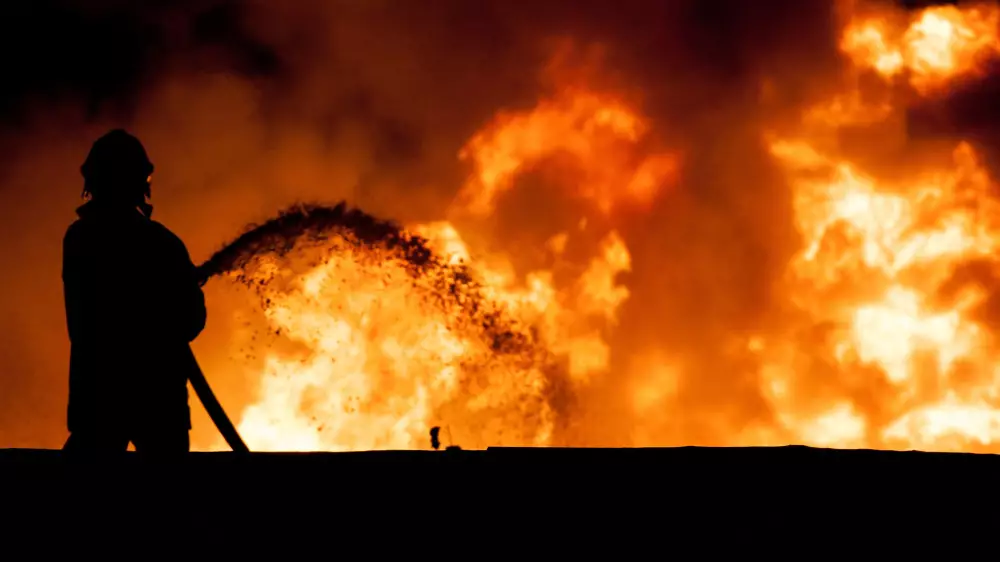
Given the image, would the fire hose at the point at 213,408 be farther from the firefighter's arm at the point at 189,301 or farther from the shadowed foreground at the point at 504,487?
the shadowed foreground at the point at 504,487

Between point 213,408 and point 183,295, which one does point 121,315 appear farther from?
point 213,408

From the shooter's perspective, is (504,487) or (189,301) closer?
(504,487)

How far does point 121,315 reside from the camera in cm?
463

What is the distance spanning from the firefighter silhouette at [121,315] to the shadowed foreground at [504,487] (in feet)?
2.55

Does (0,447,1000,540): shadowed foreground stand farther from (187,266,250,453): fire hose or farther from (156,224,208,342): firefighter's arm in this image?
(156,224,208,342): firefighter's arm

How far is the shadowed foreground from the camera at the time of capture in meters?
3.46

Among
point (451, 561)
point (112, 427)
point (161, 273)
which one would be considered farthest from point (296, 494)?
point (161, 273)

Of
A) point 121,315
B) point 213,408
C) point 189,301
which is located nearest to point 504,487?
point 213,408

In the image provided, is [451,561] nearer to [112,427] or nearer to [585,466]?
[585,466]

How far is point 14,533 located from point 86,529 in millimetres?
323

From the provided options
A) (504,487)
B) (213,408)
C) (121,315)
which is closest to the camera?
(504,487)

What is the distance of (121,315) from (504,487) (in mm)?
2777

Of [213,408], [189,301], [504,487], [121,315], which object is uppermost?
[189,301]

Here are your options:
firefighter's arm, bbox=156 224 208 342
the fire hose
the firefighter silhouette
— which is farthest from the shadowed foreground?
firefighter's arm, bbox=156 224 208 342
